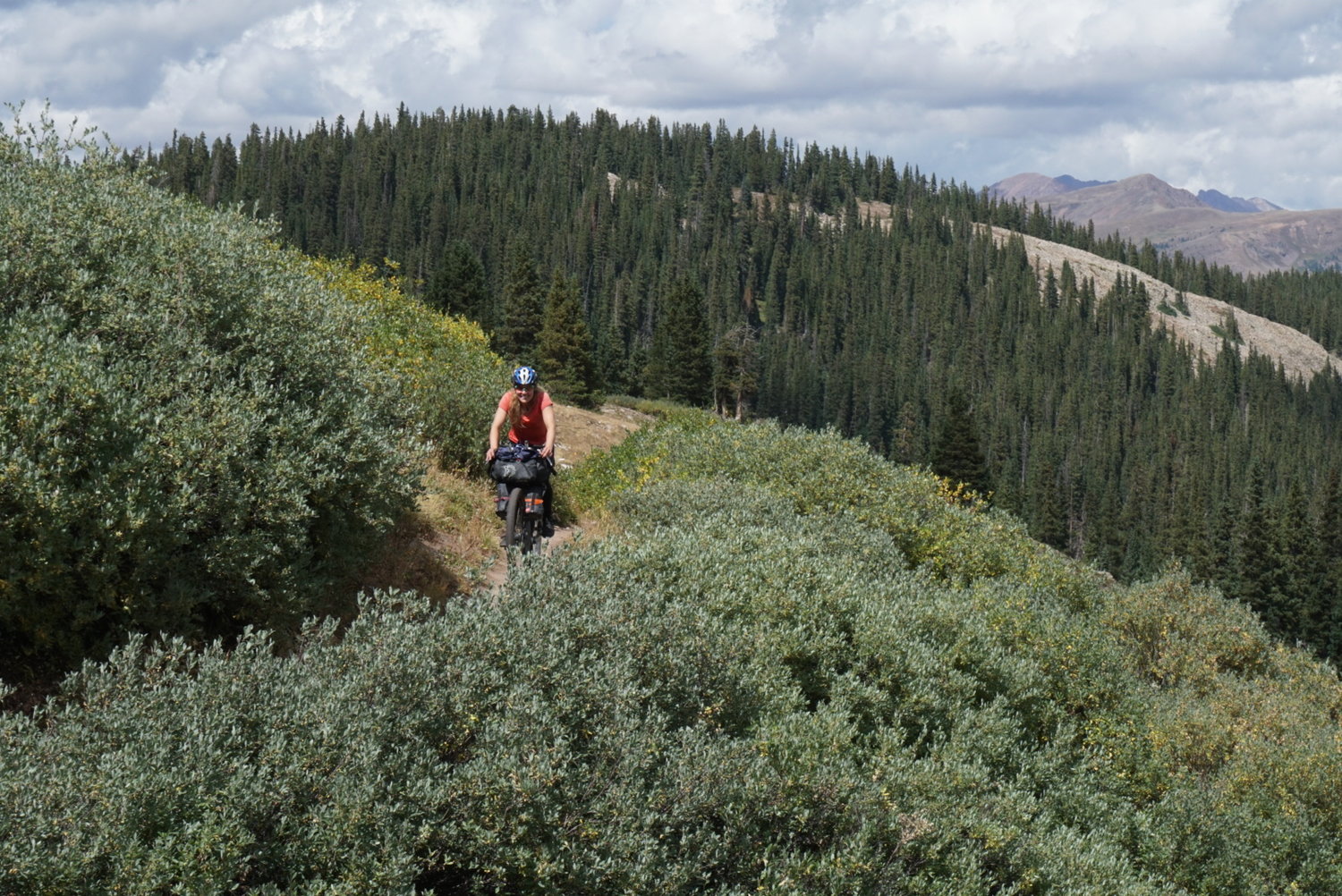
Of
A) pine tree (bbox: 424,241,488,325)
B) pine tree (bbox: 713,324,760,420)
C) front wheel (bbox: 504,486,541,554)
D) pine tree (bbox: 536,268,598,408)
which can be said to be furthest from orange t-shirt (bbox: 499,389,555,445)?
A: pine tree (bbox: 713,324,760,420)

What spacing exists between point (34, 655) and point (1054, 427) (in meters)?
154

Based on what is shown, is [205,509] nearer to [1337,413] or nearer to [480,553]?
[480,553]

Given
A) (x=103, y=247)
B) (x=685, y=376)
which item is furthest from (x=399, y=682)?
(x=685, y=376)

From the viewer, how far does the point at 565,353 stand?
59438 millimetres

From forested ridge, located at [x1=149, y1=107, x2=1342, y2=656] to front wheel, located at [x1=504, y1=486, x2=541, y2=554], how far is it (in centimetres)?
8747

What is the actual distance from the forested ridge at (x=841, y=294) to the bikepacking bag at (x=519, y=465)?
8756 centimetres

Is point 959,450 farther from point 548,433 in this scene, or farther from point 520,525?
point 548,433

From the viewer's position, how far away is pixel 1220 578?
266ft

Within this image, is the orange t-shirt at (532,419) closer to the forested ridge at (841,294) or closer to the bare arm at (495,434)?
the bare arm at (495,434)

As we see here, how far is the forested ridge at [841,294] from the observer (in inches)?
5113

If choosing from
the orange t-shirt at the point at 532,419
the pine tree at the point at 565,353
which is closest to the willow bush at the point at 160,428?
the orange t-shirt at the point at 532,419

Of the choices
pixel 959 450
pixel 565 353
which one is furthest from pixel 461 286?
pixel 959 450

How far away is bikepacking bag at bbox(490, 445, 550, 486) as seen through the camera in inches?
400

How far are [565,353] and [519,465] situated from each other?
4978cm
